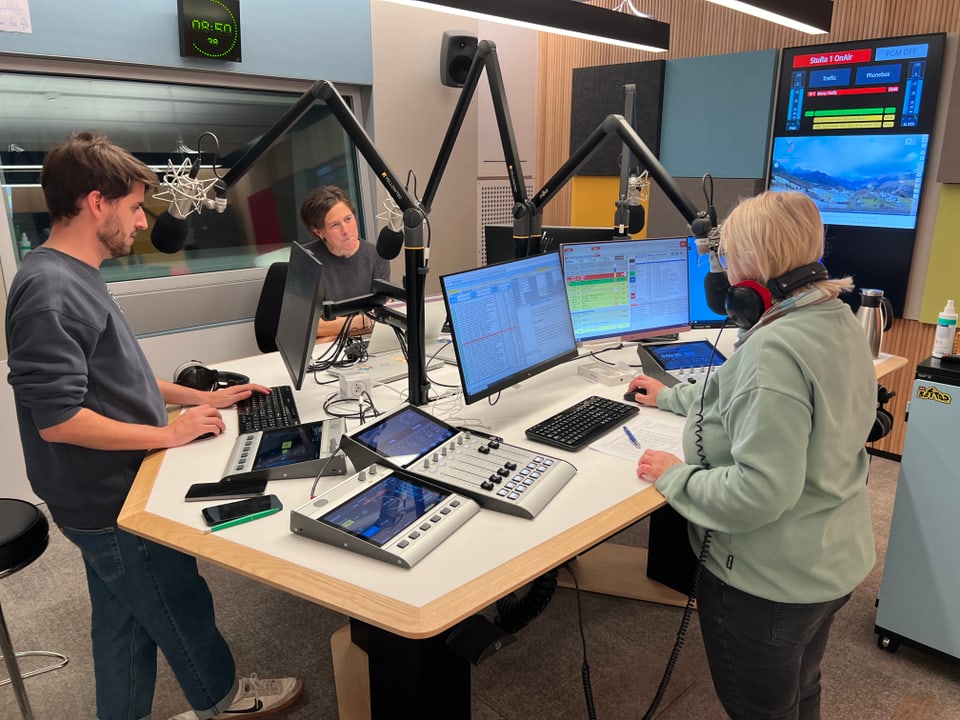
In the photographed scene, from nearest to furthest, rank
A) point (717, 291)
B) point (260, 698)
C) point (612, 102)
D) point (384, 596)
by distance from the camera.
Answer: point (384, 596), point (717, 291), point (260, 698), point (612, 102)

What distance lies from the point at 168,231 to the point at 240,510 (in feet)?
2.70

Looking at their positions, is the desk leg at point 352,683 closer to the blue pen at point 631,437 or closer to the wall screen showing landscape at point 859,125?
the blue pen at point 631,437

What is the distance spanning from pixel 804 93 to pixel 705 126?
544mm

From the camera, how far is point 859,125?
3.51 meters

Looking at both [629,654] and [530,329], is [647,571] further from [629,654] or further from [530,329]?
[530,329]

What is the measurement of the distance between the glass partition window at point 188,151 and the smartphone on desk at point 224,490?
1.46 m

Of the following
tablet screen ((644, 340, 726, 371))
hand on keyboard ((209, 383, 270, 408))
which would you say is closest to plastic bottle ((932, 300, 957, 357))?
tablet screen ((644, 340, 726, 371))

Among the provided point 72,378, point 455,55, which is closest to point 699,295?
point 72,378

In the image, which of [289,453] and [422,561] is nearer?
[422,561]

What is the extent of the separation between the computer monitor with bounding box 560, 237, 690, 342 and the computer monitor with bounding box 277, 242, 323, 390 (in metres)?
0.80

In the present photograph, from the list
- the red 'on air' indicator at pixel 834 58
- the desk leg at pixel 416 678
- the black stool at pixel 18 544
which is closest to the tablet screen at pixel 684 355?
the desk leg at pixel 416 678

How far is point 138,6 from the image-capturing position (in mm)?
3012

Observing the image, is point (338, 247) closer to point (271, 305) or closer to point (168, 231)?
point (271, 305)

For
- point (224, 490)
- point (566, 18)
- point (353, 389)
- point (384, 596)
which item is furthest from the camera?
point (566, 18)
